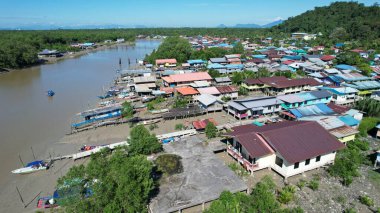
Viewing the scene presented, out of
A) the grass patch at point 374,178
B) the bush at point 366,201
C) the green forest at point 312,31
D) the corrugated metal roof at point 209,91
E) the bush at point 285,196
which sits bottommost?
the grass patch at point 374,178

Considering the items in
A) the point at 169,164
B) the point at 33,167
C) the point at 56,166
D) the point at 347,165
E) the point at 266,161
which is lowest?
the point at 56,166

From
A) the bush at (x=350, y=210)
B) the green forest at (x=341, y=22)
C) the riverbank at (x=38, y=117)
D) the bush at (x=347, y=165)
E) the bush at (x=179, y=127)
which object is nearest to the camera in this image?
the bush at (x=350, y=210)

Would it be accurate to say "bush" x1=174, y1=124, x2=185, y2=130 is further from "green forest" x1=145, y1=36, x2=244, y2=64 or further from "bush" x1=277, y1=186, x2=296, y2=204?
"green forest" x1=145, y1=36, x2=244, y2=64

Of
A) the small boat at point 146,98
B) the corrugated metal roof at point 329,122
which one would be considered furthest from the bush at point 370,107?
the small boat at point 146,98

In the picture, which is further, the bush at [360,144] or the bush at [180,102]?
the bush at [180,102]

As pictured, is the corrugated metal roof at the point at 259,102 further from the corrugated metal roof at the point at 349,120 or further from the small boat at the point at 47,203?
the small boat at the point at 47,203

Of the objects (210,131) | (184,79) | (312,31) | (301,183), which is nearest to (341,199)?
(301,183)

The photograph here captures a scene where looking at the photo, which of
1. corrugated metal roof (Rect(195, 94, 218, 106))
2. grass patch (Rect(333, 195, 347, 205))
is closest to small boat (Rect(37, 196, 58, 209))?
grass patch (Rect(333, 195, 347, 205))

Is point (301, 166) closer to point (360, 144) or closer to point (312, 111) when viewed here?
point (360, 144)
